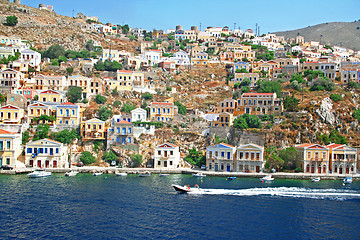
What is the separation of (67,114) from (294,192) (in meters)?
40.7

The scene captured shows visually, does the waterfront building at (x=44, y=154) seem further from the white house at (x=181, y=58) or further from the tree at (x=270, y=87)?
the white house at (x=181, y=58)

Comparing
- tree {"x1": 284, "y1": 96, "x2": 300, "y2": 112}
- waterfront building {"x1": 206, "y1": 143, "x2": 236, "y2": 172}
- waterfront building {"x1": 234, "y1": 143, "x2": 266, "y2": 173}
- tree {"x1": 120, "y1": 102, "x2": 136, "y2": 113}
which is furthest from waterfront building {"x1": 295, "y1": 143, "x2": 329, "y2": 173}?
tree {"x1": 120, "y1": 102, "x2": 136, "y2": 113}

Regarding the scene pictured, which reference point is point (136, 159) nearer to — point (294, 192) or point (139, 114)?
point (139, 114)

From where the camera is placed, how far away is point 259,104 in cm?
8038

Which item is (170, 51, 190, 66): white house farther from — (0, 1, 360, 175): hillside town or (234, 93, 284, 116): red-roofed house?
(234, 93, 284, 116): red-roofed house

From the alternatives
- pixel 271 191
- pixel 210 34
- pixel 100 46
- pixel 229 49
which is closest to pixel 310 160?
pixel 271 191

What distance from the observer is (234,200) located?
149 feet

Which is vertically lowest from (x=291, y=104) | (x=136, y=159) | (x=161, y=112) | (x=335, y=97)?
(x=136, y=159)

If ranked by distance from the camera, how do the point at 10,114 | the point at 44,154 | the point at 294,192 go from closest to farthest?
1. the point at 294,192
2. the point at 44,154
3. the point at 10,114

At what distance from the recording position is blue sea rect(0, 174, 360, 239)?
35.5 m

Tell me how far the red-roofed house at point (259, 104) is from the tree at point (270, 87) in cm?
341

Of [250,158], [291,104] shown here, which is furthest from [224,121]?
[250,158]

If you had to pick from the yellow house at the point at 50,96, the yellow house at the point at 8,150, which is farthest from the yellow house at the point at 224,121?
the yellow house at the point at 8,150

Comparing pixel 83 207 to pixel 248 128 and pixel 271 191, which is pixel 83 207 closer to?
pixel 271 191
